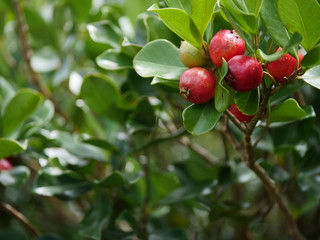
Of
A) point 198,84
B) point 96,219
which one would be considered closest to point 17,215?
point 96,219

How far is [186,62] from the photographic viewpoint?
773 mm

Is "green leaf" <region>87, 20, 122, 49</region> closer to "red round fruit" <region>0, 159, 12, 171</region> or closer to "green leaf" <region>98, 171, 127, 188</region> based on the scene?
"green leaf" <region>98, 171, 127, 188</region>

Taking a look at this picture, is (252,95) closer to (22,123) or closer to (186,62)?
(186,62)

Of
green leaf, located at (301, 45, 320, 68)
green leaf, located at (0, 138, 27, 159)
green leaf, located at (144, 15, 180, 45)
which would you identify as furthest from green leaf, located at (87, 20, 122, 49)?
green leaf, located at (301, 45, 320, 68)

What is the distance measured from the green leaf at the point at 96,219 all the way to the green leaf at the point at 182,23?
1.76 feet

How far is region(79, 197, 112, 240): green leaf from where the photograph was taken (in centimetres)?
109

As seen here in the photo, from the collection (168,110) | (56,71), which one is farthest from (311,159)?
(56,71)

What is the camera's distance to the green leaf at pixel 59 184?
1.10m

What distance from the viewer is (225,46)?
0.71 m

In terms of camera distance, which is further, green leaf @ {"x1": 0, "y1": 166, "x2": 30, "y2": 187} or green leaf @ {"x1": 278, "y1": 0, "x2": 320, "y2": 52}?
green leaf @ {"x1": 0, "y1": 166, "x2": 30, "y2": 187}

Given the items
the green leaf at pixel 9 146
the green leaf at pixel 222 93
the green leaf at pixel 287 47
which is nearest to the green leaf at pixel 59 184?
the green leaf at pixel 9 146

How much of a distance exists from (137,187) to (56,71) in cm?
56

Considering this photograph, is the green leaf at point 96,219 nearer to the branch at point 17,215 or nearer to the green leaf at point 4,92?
the branch at point 17,215

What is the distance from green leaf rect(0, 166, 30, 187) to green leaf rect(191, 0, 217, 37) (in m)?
0.62
